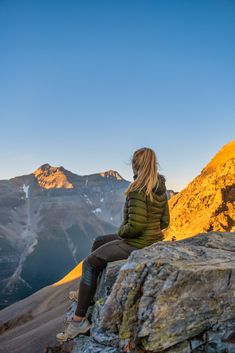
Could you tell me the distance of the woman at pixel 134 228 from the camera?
8344mm

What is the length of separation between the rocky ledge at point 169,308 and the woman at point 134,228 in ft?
2.75

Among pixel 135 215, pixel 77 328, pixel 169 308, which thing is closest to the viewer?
pixel 169 308

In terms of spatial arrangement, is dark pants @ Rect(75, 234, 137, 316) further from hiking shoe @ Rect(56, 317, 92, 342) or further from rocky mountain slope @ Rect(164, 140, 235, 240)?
rocky mountain slope @ Rect(164, 140, 235, 240)

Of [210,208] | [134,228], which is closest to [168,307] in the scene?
[134,228]

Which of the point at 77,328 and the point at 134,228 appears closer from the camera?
the point at 134,228

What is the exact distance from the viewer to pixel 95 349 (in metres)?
7.20

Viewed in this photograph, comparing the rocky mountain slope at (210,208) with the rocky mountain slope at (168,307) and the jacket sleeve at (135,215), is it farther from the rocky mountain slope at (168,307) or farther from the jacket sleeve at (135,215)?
the rocky mountain slope at (168,307)

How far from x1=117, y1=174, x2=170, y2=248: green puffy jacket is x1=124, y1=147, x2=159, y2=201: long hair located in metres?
0.14

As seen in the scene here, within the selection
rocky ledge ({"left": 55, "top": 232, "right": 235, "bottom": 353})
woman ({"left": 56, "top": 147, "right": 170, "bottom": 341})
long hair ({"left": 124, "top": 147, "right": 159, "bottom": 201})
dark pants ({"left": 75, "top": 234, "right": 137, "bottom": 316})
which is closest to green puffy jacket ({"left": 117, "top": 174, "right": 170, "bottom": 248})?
woman ({"left": 56, "top": 147, "right": 170, "bottom": 341})

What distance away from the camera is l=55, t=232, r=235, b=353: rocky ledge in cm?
659

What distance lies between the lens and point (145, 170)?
8.64 m

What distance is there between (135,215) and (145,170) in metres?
1.14

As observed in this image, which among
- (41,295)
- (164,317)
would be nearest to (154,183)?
(164,317)

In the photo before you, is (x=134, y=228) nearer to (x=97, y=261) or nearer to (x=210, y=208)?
(x=97, y=261)
